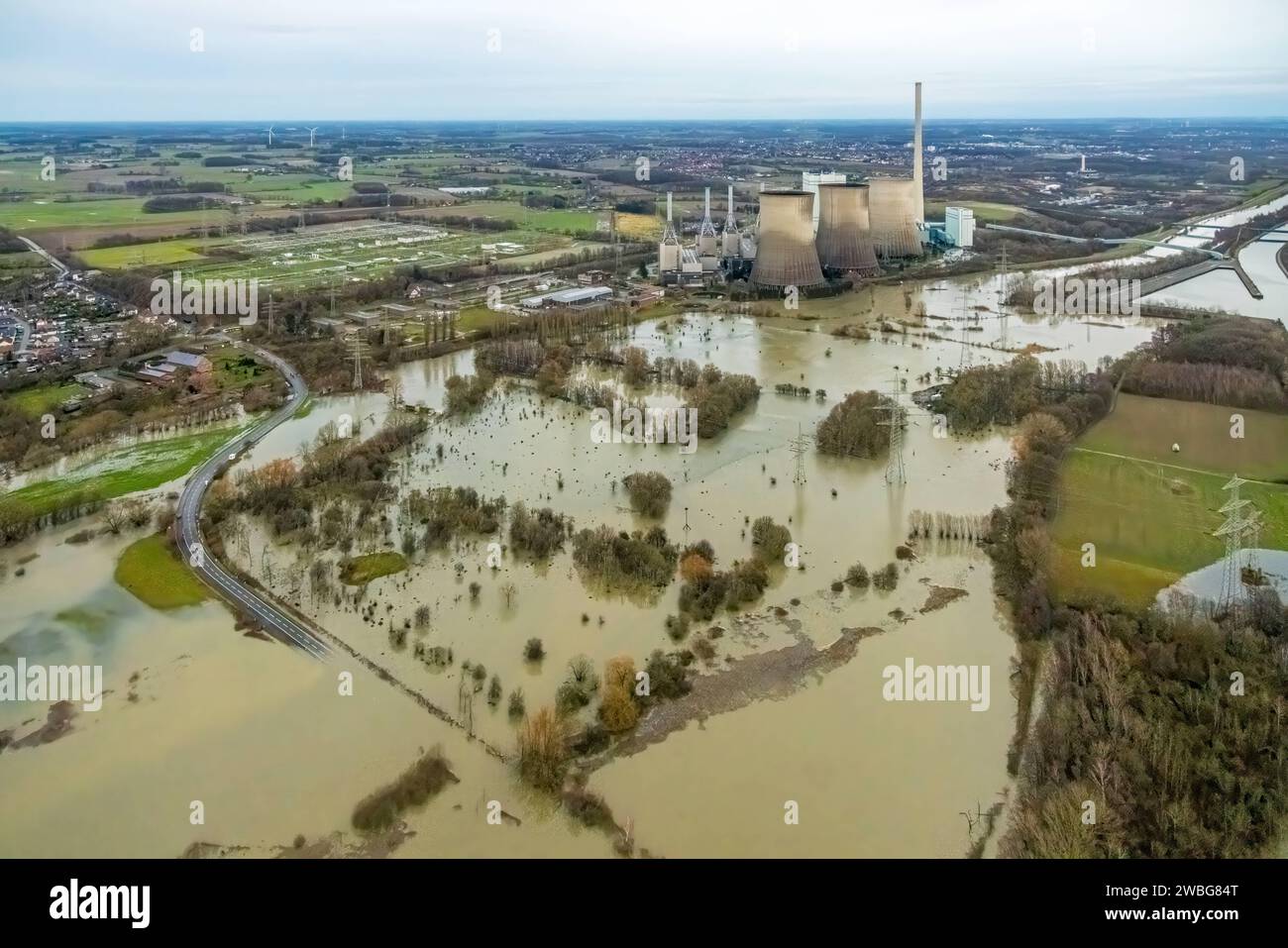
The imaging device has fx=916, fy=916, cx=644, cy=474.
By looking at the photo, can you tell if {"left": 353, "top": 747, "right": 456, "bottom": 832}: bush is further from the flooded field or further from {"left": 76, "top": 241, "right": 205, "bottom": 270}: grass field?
{"left": 76, "top": 241, "right": 205, "bottom": 270}: grass field

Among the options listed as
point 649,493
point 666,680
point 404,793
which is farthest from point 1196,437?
point 404,793

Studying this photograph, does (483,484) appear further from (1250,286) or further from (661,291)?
(1250,286)

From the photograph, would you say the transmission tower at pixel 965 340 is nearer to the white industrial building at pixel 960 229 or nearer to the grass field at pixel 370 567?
the white industrial building at pixel 960 229

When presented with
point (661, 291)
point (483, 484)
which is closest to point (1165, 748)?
point (483, 484)

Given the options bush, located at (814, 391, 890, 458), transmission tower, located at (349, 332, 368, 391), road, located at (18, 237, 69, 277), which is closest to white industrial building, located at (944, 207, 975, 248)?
bush, located at (814, 391, 890, 458)

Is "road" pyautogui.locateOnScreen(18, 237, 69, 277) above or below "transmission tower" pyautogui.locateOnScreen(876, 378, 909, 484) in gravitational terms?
above

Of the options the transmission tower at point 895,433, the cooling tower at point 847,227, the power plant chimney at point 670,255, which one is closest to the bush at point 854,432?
the transmission tower at point 895,433

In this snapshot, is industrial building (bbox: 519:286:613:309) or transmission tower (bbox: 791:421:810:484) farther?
industrial building (bbox: 519:286:613:309)
